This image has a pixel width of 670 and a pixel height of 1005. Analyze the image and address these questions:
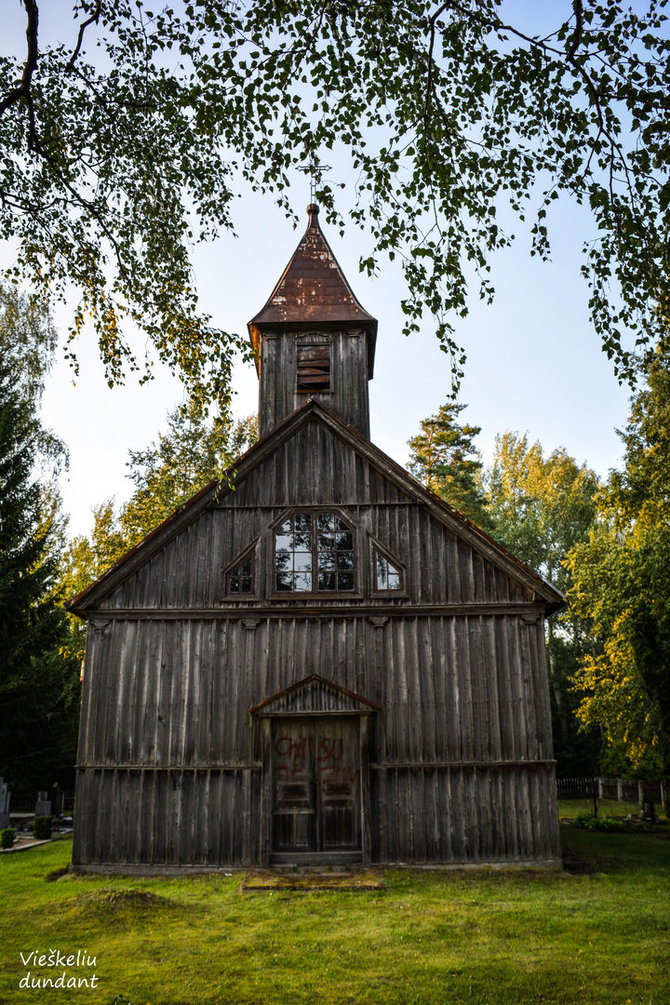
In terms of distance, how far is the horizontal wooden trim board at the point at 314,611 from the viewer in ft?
49.9

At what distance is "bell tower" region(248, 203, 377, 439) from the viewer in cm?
1844

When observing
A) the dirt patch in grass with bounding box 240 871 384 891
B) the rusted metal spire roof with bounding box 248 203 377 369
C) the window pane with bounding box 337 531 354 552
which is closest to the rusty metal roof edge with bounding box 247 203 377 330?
the rusted metal spire roof with bounding box 248 203 377 369

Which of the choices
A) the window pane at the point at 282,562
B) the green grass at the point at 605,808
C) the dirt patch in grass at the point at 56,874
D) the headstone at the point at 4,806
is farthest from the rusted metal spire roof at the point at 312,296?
the green grass at the point at 605,808

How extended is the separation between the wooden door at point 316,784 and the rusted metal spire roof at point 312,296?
381 inches

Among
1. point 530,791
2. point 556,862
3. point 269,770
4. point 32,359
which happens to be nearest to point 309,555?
point 269,770

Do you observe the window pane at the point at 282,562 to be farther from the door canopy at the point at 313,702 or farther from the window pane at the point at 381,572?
the door canopy at the point at 313,702

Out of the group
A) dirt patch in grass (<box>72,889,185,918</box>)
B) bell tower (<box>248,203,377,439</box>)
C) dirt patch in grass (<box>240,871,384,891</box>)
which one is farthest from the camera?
bell tower (<box>248,203,377,439</box>)

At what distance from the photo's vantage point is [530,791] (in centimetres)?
1443

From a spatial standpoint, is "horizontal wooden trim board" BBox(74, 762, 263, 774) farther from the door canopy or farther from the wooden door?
the door canopy

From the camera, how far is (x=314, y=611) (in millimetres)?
15297

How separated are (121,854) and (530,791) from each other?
311 inches

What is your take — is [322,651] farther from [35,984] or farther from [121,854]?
[35,984]

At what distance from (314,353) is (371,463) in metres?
4.21

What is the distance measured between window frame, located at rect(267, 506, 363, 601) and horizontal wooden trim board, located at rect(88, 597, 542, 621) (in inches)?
9.1
